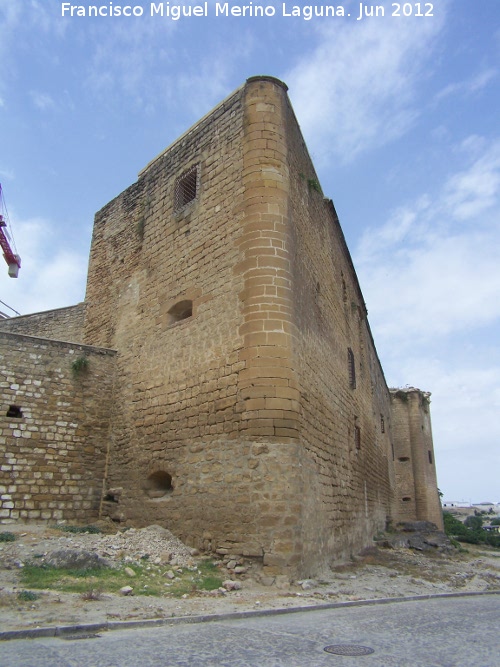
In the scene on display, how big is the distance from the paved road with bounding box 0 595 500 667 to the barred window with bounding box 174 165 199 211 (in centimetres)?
825

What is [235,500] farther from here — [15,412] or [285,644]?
[15,412]

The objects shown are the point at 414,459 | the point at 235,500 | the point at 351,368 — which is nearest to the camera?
the point at 235,500

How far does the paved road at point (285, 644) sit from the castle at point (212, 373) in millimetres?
2061

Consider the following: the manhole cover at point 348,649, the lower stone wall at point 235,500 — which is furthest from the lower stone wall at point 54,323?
the manhole cover at point 348,649

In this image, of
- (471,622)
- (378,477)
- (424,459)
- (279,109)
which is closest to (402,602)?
(471,622)

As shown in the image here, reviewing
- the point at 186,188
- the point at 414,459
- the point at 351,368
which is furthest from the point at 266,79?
the point at 414,459

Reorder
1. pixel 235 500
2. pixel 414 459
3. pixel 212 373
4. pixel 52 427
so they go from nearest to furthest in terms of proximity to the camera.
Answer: pixel 235 500
pixel 212 373
pixel 52 427
pixel 414 459

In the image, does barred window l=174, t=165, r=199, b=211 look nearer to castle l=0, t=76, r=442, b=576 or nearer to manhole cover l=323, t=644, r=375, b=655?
castle l=0, t=76, r=442, b=576

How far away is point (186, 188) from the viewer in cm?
1122

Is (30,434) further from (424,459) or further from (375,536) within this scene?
(424,459)

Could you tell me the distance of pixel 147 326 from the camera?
10.9 meters

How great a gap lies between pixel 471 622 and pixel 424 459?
70.5ft

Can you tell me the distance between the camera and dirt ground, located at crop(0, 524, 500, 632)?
5.12 m

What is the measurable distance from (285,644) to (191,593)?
2.49m
